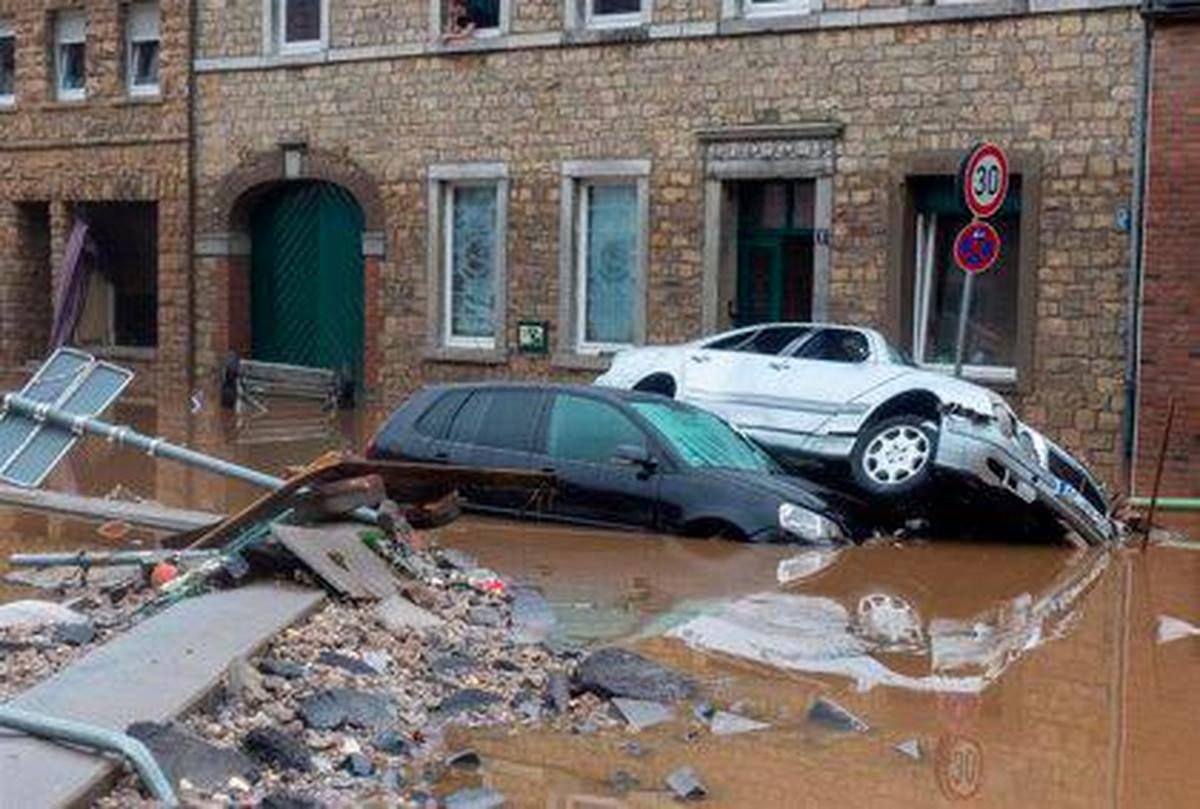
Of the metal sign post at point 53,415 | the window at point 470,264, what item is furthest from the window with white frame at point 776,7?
the metal sign post at point 53,415

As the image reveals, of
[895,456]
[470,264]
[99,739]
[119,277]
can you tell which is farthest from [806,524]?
[119,277]

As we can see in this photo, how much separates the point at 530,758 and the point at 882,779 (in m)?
1.37

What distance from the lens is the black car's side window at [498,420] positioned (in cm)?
1309

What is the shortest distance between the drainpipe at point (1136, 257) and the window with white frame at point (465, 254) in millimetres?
8511

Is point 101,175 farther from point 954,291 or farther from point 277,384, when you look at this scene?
point 954,291

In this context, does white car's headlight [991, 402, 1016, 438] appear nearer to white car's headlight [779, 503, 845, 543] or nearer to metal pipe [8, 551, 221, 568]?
white car's headlight [779, 503, 845, 543]

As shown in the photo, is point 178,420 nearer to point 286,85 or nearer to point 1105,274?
point 286,85

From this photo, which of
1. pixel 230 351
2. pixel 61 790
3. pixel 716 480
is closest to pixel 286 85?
pixel 230 351

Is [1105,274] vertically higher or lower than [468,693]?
higher

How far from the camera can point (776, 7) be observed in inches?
808

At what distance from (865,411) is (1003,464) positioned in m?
1.65

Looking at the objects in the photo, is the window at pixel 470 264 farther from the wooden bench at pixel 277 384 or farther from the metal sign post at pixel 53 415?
the metal sign post at pixel 53 415

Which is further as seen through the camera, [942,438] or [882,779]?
[942,438]

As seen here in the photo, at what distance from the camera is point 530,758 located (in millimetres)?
6727
